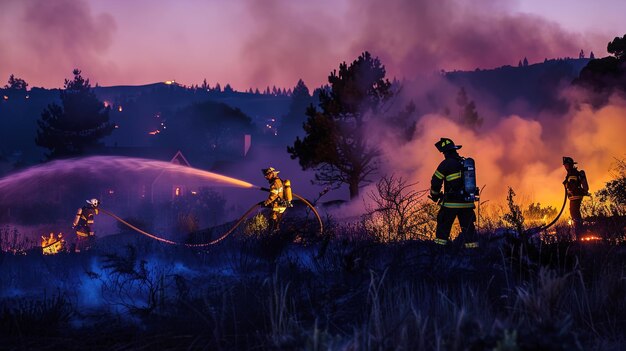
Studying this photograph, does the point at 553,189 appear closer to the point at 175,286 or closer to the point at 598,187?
the point at 598,187

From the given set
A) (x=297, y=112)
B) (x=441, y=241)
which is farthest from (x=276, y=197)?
(x=297, y=112)

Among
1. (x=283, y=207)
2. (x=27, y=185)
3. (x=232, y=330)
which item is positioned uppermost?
(x=27, y=185)

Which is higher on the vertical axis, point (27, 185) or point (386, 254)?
point (27, 185)

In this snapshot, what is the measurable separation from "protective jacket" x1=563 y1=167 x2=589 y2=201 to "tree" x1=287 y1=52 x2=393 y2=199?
589 inches

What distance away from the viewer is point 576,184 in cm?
1569

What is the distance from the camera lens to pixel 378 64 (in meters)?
31.0

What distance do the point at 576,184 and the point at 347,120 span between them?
16269 mm

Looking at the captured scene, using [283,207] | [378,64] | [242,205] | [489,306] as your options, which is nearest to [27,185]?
[242,205]

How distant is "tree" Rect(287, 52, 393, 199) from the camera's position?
3002cm

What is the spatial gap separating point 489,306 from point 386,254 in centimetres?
286

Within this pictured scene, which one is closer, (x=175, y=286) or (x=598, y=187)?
(x=175, y=286)

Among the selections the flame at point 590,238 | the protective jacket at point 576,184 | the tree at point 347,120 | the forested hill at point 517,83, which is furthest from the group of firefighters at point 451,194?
the forested hill at point 517,83

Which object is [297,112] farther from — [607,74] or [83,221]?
[83,221]

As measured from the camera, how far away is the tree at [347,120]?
30.0 meters
